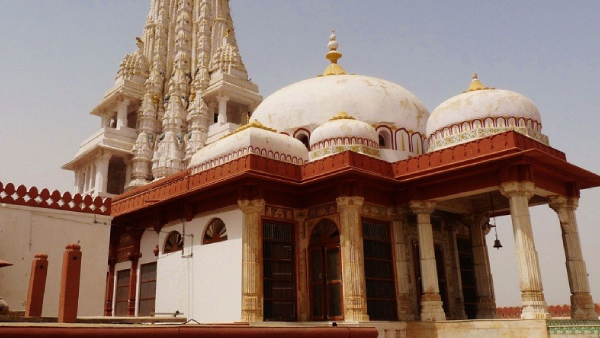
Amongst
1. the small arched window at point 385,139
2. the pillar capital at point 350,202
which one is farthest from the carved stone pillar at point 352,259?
the small arched window at point 385,139

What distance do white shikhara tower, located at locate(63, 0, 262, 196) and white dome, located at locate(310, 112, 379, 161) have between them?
57.0ft

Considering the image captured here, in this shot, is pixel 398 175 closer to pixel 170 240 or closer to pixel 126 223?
pixel 170 240

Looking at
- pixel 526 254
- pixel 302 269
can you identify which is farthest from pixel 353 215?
pixel 526 254

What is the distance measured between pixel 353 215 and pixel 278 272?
2.57 meters

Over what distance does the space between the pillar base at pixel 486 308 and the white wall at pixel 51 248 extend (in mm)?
11415

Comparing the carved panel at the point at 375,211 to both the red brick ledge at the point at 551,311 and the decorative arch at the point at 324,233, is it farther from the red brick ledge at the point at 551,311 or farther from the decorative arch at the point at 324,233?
the red brick ledge at the point at 551,311

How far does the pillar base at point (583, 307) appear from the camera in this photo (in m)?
14.1

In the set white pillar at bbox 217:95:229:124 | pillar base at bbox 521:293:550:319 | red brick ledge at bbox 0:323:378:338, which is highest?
white pillar at bbox 217:95:229:124

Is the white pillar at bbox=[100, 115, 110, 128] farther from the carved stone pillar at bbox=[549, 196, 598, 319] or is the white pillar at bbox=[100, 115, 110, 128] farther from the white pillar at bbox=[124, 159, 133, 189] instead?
the carved stone pillar at bbox=[549, 196, 598, 319]

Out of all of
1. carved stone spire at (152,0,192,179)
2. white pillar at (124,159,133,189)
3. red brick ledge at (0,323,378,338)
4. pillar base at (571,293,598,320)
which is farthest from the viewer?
white pillar at (124,159,133,189)

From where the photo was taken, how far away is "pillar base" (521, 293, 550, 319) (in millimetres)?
12258

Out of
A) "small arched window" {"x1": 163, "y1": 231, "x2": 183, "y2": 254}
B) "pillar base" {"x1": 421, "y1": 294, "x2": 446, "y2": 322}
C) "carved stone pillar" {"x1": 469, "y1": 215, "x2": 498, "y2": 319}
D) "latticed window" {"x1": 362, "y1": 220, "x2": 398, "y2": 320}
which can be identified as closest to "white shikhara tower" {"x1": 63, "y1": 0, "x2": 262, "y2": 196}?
"small arched window" {"x1": 163, "y1": 231, "x2": 183, "y2": 254}

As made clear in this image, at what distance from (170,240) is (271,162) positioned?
469 centimetres

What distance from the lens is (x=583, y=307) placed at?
14211 mm
